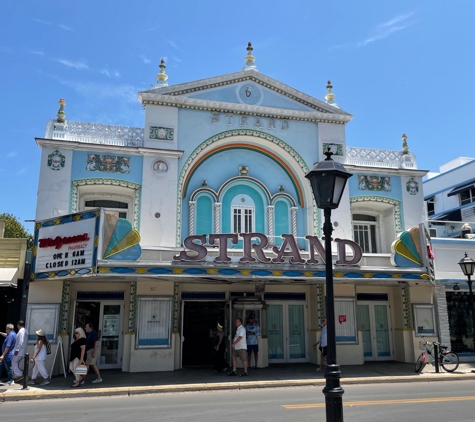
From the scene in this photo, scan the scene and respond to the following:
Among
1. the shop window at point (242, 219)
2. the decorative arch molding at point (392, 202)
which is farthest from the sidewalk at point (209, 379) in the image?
the decorative arch molding at point (392, 202)

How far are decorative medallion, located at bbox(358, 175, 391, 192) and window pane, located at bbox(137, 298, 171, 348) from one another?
9202 millimetres

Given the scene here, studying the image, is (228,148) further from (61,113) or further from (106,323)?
(106,323)

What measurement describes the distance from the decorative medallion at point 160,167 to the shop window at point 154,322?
451 cm

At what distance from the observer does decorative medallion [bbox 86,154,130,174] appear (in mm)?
17578

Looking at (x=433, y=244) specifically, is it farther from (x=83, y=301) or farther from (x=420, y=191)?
(x=83, y=301)

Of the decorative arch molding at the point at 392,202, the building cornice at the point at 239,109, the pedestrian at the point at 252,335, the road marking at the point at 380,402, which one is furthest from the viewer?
the decorative arch molding at the point at 392,202

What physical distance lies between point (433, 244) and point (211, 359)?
Answer: 32.9 feet

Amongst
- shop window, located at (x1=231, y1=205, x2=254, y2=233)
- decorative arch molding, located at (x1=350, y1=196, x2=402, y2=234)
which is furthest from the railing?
decorative arch molding, located at (x1=350, y1=196, x2=402, y2=234)

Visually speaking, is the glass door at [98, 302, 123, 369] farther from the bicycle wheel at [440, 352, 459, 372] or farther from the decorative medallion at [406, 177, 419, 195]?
the decorative medallion at [406, 177, 419, 195]

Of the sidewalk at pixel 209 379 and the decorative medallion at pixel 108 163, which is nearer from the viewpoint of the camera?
the sidewalk at pixel 209 379

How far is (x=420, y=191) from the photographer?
21047mm

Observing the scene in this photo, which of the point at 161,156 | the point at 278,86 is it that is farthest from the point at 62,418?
the point at 278,86

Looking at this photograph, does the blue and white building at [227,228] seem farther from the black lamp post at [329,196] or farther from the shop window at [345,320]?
the black lamp post at [329,196]

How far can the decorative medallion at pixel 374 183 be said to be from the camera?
20391 mm
